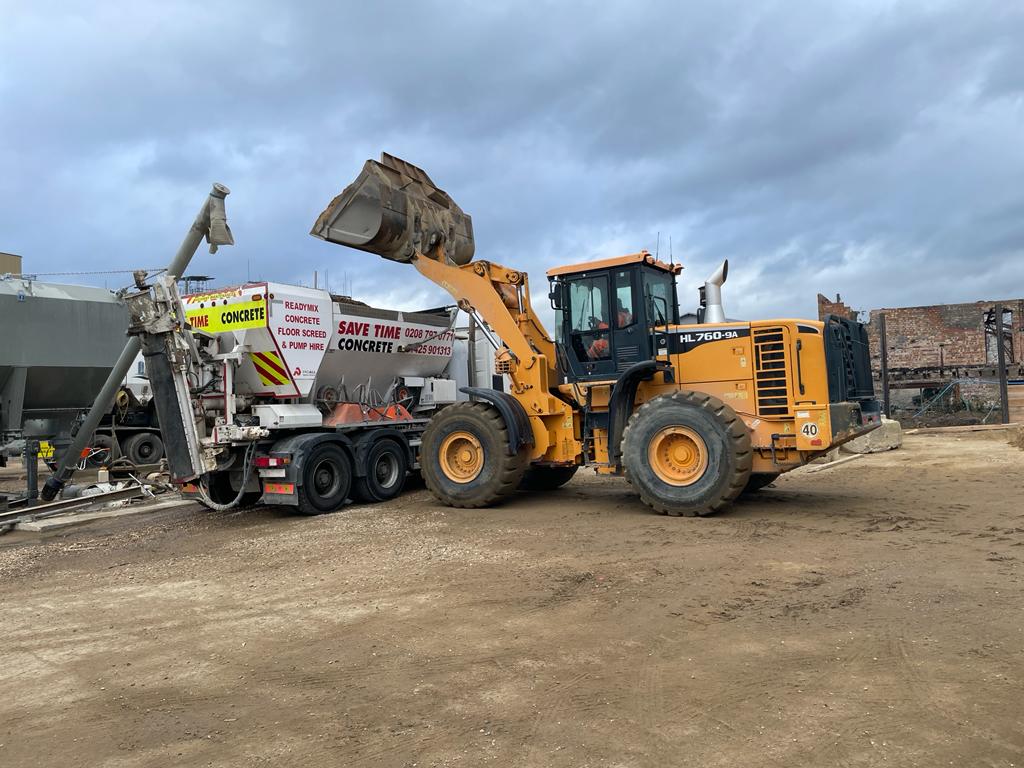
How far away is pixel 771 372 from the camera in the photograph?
27.9 ft

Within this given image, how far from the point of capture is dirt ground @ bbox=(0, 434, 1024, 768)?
3.25 meters

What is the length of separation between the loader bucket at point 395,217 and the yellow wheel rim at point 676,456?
4.20 metres

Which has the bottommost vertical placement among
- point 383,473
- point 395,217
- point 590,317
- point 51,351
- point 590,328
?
point 383,473

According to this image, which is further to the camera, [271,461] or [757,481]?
[757,481]

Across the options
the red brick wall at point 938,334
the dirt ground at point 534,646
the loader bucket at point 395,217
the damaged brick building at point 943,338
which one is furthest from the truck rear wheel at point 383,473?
the red brick wall at point 938,334

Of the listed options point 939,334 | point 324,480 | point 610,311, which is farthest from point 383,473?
point 939,334

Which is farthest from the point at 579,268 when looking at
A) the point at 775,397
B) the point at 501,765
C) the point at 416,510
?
the point at 501,765

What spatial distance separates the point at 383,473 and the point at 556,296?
12.3 feet

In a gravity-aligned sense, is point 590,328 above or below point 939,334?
below

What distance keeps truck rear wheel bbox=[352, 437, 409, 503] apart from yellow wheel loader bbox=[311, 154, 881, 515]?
1.12 meters

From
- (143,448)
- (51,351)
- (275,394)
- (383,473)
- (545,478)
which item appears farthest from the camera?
(143,448)

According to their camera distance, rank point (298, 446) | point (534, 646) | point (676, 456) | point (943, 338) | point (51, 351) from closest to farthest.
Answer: point (534, 646), point (676, 456), point (298, 446), point (51, 351), point (943, 338)

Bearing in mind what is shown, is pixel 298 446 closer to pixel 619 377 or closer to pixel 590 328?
pixel 590 328

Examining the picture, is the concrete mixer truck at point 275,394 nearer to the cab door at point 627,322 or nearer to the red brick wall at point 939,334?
the cab door at point 627,322
